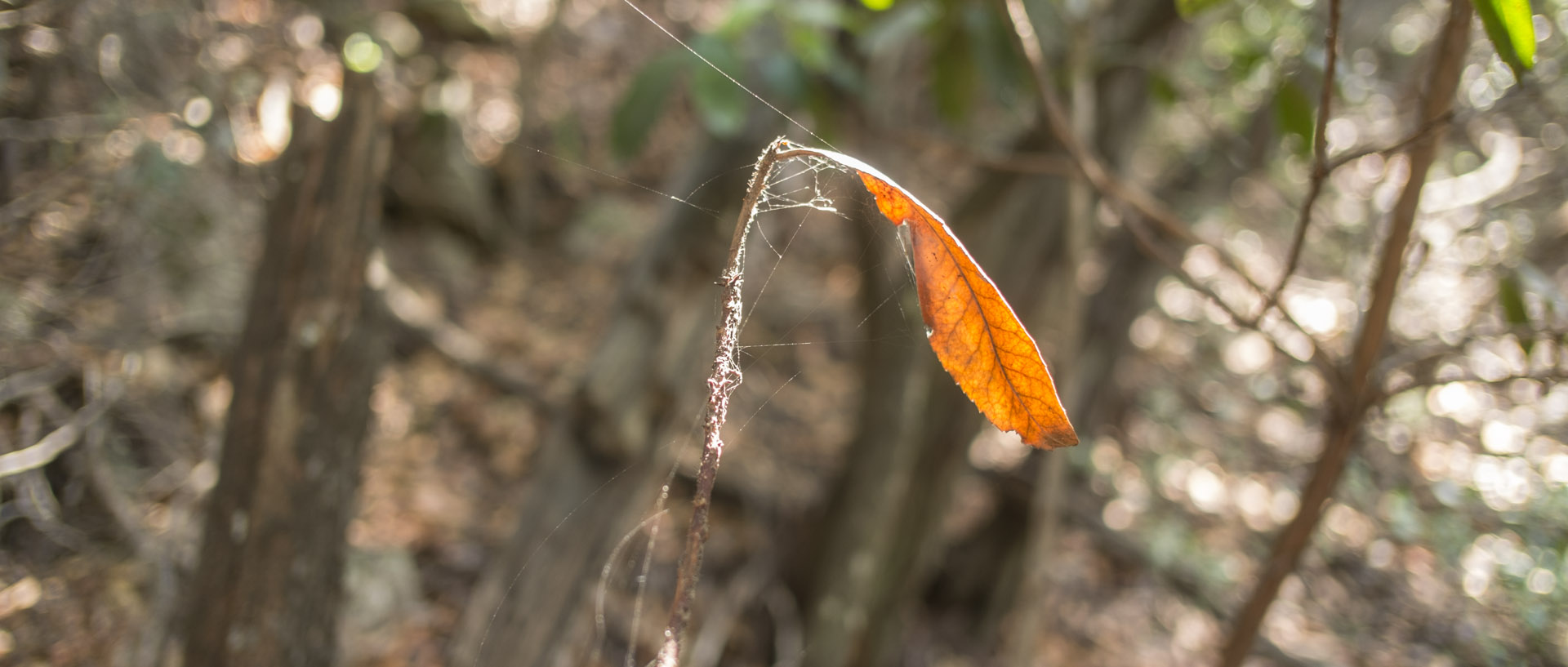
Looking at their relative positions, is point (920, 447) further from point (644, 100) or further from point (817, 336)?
point (817, 336)

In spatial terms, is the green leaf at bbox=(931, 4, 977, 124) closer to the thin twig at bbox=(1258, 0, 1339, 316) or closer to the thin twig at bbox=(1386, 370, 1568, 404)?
the thin twig at bbox=(1258, 0, 1339, 316)

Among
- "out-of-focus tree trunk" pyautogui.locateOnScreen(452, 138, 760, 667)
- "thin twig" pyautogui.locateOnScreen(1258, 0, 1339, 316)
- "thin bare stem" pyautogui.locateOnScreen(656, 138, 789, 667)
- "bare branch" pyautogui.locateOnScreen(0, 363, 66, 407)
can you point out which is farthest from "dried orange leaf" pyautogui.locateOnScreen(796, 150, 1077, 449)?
"bare branch" pyautogui.locateOnScreen(0, 363, 66, 407)

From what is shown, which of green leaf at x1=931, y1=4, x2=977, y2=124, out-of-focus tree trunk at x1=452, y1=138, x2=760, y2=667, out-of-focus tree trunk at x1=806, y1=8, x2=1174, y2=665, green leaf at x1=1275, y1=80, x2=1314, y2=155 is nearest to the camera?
green leaf at x1=1275, y1=80, x2=1314, y2=155

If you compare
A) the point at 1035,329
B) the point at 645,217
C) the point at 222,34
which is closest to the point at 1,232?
the point at 222,34

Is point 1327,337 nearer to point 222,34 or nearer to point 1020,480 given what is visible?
point 1020,480

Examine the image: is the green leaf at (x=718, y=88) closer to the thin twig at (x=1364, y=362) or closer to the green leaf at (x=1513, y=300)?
the thin twig at (x=1364, y=362)

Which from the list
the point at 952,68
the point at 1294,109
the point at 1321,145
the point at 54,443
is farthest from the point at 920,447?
the point at 54,443
